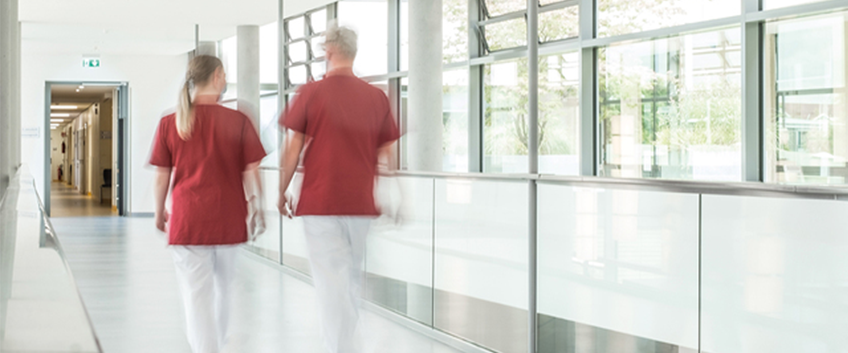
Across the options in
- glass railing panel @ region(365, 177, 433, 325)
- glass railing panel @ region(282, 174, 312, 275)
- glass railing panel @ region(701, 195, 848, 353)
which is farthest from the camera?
glass railing panel @ region(282, 174, 312, 275)

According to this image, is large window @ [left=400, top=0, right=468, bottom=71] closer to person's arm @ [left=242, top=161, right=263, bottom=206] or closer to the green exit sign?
the green exit sign

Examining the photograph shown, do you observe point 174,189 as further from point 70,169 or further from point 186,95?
point 70,169

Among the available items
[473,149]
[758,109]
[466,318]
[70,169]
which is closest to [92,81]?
[473,149]

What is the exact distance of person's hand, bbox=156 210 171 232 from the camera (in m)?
3.47

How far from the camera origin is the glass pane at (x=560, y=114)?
1281cm

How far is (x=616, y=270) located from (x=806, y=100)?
760 cm

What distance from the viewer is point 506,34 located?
12.3m

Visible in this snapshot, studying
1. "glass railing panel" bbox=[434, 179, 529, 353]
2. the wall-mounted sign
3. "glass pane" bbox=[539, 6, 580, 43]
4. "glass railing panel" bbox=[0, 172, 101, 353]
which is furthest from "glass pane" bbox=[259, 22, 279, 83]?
"glass railing panel" bbox=[0, 172, 101, 353]

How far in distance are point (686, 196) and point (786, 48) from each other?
7.50 meters

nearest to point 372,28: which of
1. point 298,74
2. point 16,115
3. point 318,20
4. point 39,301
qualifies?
point 318,20

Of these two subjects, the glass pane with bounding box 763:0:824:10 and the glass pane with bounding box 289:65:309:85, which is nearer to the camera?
the glass pane with bounding box 763:0:824:10

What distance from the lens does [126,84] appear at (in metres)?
17.2

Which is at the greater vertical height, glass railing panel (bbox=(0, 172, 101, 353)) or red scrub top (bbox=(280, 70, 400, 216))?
red scrub top (bbox=(280, 70, 400, 216))

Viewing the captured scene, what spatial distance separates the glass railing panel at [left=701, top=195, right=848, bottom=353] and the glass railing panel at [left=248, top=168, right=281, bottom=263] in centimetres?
607
